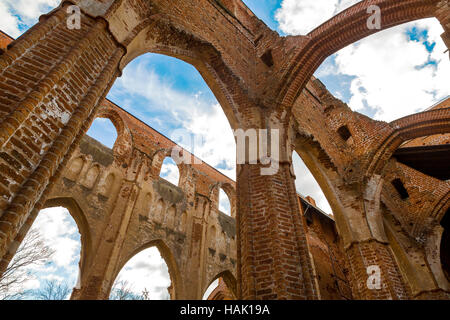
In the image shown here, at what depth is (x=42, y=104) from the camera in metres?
2.62

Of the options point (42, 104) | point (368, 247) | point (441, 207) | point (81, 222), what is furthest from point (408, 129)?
point (81, 222)

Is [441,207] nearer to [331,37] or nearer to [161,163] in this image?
[331,37]

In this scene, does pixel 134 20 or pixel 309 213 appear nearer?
pixel 134 20

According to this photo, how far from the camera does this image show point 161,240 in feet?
33.5

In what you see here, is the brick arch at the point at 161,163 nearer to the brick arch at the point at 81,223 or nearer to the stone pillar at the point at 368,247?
the brick arch at the point at 81,223

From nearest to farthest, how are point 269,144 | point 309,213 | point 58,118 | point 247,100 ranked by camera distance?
1. point 58,118
2. point 269,144
3. point 247,100
4. point 309,213

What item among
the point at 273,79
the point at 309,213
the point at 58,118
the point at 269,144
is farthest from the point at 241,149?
the point at 309,213

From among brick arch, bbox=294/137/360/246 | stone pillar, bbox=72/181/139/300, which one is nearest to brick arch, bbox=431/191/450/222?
brick arch, bbox=294/137/360/246

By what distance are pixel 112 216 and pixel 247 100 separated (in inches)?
242

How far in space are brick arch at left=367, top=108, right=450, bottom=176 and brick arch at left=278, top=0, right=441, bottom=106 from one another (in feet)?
13.5

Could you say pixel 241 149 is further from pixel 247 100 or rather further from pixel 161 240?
pixel 161 240

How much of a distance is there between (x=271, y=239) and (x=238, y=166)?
1.75 metres

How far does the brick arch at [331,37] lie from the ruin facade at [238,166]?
0.03m

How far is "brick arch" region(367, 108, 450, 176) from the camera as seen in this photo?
29.9ft
